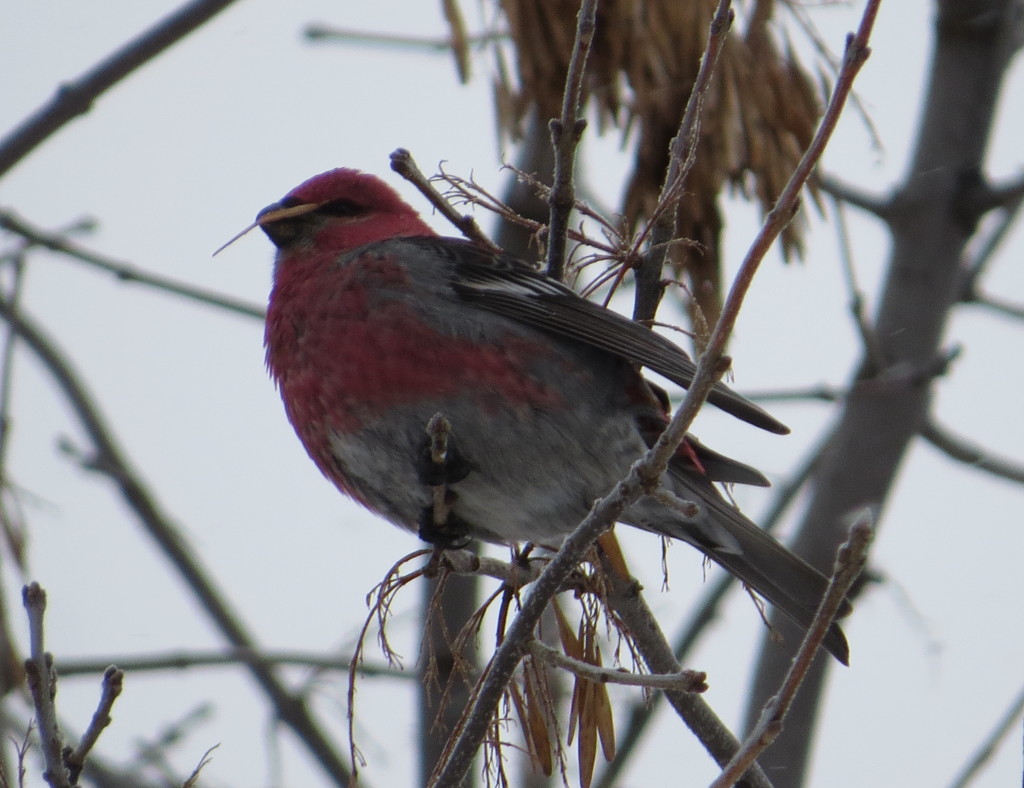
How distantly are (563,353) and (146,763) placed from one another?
97.8 inches

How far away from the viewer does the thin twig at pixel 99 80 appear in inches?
140

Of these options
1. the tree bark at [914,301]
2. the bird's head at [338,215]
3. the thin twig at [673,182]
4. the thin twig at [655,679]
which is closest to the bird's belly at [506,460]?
the thin twig at [673,182]

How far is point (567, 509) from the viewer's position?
10.7 ft

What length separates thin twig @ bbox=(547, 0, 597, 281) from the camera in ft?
8.15

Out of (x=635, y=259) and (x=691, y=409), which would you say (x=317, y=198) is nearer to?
(x=635, y=259)

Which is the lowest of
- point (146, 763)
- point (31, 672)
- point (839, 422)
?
point (31, 672)

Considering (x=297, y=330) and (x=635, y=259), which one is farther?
(x=297, y=330)

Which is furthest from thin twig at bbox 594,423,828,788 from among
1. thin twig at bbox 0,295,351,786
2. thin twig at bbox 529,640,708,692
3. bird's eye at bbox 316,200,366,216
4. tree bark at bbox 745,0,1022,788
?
thin twig at bbox 529,640,708,692

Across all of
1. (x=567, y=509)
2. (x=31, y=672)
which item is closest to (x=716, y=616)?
(x=567, y=509)

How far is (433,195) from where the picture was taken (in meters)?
2.75

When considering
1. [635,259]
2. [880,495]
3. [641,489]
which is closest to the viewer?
[641,489]

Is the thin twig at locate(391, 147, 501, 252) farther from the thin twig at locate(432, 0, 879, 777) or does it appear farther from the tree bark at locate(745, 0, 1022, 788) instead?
the tree bark at locate(745, 0, 1022, 788)

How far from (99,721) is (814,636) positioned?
1.02 metres

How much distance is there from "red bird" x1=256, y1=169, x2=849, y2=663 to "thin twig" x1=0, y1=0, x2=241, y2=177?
78 centimetres
